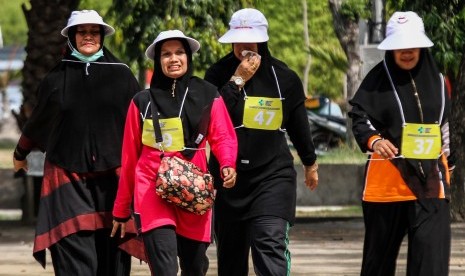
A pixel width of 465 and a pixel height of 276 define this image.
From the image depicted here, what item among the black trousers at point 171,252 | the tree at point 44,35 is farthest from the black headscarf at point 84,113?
the tree at point 44,35

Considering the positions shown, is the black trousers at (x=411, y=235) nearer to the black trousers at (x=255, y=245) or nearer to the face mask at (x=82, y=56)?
the black trousers at (x=255, y=245)

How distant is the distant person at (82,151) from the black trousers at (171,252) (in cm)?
53

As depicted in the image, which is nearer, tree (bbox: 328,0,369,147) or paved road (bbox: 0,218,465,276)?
paved road (bbox: 0,218,465,276)

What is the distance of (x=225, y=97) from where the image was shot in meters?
9.00

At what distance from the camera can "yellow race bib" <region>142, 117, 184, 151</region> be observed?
26.9 ft

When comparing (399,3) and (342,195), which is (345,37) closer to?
(342,195)

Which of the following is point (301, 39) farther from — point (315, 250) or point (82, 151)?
point (82, 151)

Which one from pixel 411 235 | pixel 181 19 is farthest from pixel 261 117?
pixel 181 19

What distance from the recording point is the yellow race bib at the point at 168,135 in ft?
26.9

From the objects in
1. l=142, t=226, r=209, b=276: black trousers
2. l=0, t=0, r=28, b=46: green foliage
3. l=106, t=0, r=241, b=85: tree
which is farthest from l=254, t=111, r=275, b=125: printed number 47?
l=0, t=0, r=28, b=46: green foliage

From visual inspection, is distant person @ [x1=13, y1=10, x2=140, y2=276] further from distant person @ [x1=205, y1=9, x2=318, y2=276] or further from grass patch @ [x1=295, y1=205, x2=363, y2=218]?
grass patch @ [x1=295, y1=205, x2=363, y2=218]

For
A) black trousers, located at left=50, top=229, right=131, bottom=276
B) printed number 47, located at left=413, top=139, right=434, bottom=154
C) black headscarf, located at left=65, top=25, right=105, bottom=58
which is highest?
black headscarf, located at left=65, top=25, right=105, bottom=58

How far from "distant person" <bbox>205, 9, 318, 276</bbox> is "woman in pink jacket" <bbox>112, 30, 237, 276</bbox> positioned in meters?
0.66

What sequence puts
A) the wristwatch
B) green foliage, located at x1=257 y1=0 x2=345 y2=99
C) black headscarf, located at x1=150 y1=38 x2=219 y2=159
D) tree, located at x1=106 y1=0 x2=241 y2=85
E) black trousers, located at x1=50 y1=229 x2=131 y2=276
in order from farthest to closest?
green foliage, located at x1=257 y1=0 x2=345 y2=99 < tree, located at x1=106 y1=0 x2=241 y2=85 < the wristwatch < black trousers, located at x1=50 y1=229 x2=131 y2=276 < black headscarf, located at x1=150 y1=38 x2=219 y2=159
